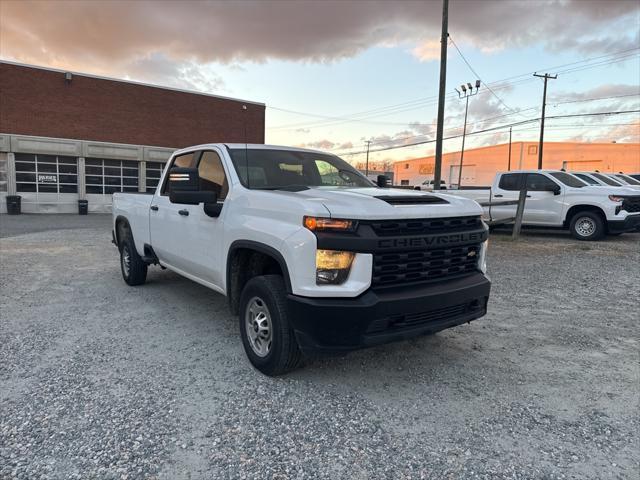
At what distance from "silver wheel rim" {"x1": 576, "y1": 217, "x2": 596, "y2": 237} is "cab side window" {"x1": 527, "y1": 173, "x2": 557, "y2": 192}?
3.79 feet

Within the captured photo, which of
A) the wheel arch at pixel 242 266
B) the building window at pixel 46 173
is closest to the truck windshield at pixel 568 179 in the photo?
the wheel arch at pixel 242 266

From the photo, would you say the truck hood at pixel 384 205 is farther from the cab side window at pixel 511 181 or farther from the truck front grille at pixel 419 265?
the cab side window at pixel 511 181

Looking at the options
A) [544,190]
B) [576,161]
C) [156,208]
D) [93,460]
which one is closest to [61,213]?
[156,208]

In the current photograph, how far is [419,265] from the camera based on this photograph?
3377mm

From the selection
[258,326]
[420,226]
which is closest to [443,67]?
[420,226]

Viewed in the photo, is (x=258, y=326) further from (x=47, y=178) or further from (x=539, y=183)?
(x=47, y=178)

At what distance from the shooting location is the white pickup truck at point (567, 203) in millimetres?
11039

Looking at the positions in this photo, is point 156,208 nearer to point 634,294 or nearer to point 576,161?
point 634,294

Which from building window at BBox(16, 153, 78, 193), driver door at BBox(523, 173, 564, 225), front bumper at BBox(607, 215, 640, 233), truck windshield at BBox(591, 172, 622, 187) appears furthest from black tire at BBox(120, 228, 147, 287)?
building window at BBox(16, 153, 78, 193)

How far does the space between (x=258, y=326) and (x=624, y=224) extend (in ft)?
35.9

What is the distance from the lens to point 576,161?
61.0 meters

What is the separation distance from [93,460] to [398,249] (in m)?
2.32

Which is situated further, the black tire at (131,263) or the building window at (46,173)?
the building window at (46,173)

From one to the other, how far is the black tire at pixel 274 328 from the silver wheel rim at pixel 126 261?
3.79 m
